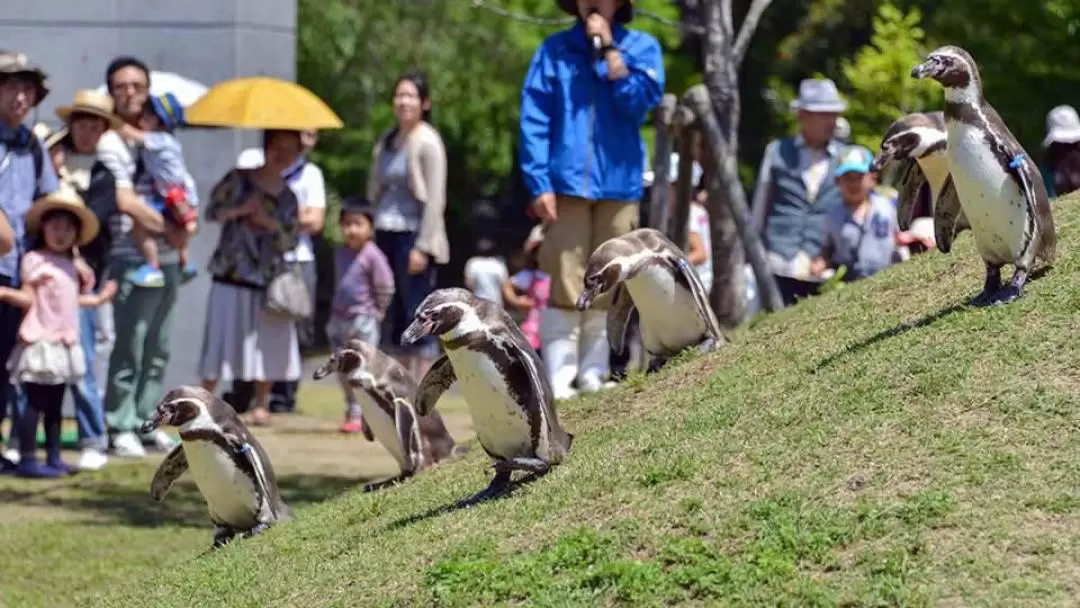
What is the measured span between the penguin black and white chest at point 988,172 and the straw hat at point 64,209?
6658 mm

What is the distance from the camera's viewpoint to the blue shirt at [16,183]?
12.9 meters

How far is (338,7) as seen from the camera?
2923 centimetres

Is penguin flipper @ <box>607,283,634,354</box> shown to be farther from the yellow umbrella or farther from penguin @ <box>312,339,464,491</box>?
the yellow umbrella

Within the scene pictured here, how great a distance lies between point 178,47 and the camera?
17.5 metres

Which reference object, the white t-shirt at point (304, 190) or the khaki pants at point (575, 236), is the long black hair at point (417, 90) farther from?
the khaki pants at point (575, 236)

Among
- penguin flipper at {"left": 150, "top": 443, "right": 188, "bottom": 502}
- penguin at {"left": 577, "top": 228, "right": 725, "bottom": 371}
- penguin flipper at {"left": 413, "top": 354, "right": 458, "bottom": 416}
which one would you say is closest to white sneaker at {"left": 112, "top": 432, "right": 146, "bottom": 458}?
penguin flipper at {"left": 150, "top": 443, "right": 188, "bottom": 502}

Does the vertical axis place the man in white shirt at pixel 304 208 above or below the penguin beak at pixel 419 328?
below

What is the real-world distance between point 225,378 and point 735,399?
25.5 ft

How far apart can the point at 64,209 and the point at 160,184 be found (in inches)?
58.1

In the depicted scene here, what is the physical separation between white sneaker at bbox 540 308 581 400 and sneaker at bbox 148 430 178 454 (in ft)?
11.2

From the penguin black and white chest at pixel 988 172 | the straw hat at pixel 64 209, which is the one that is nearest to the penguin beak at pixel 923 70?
the penguin black and white chest at pixel 988 172

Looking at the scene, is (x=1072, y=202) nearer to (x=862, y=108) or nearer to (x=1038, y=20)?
(x=1038, y=20)

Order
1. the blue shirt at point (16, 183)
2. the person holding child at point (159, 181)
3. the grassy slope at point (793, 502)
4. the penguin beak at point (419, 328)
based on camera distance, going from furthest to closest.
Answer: the person holding child at point (159, 181), the blue shirt at point (16, 183), the penguin beak at point (419, 328), the grassy slope at point (793, 502)

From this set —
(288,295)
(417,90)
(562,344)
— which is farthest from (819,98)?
(288,295)
